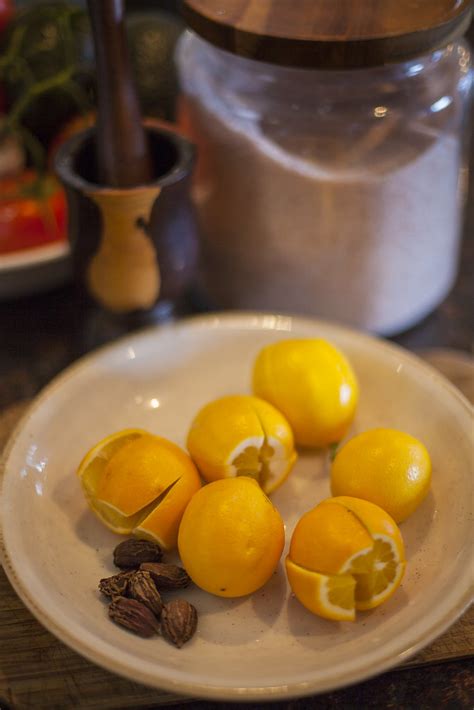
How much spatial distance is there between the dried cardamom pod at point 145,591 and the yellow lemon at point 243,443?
0.34 feet

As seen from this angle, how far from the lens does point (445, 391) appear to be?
27.0 inches

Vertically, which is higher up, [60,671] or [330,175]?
[330,175]

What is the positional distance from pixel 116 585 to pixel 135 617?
0.11 ft

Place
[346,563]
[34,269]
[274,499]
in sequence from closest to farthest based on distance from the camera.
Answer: [346,563] < [274,499] < [34,269]

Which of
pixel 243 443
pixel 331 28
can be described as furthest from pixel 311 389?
pixel 331 28

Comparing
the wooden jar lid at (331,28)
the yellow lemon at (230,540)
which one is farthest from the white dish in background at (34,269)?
the yellow lemon at (230,540)

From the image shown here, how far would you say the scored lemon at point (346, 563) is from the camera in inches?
20.6

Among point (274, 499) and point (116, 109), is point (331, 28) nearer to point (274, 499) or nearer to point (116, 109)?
point (116, 109)

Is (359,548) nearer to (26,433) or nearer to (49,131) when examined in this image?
(26,433)

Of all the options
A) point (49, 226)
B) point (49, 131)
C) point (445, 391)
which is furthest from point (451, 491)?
point (49, 131)

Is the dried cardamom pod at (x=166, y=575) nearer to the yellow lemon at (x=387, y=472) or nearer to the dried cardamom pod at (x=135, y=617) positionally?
the dried cardamom pod at (x=135, y=617)

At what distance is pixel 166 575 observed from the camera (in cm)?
57

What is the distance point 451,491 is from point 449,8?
16.1 inches

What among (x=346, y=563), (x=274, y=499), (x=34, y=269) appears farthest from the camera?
(x=34, y=269)
